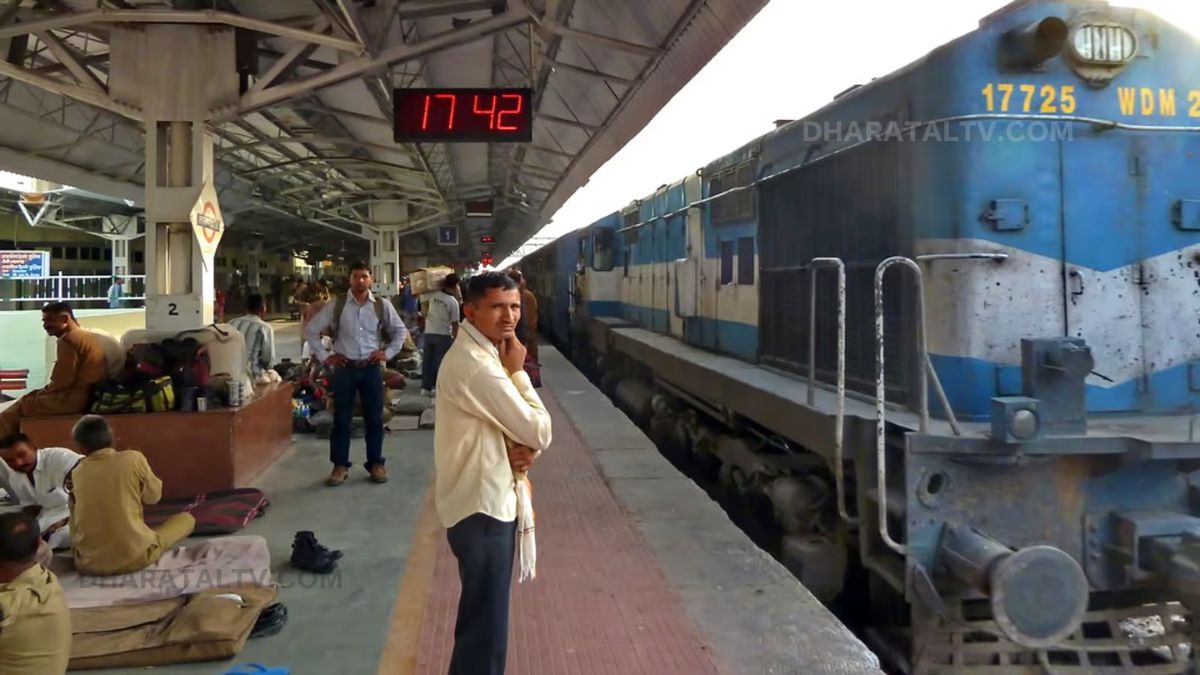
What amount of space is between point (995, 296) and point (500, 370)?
254cm

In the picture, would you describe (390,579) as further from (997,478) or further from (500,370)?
(997,478)

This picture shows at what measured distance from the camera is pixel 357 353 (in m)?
6.00

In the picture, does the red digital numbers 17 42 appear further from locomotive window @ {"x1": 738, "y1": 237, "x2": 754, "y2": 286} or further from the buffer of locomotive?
the buffer of locomotive

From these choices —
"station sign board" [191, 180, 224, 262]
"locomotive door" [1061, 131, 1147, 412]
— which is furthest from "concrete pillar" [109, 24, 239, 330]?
"locomotive door" [1061, 131, 1147, 412]

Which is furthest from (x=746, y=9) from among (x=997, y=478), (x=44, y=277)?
(x=44, y=277)

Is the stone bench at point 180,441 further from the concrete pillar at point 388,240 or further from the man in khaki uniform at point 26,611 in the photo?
the concrete pillar at point 388,240

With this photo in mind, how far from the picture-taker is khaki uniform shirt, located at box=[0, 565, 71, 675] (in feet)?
8.53

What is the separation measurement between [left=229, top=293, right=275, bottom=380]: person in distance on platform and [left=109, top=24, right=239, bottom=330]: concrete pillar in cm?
39

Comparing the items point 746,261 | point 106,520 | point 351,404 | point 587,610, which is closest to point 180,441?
point 351,404

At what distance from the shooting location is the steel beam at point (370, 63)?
23.3 ft

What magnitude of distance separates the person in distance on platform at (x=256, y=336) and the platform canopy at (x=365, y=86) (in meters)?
1.68

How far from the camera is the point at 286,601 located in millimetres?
3957

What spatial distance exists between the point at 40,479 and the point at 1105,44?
6.34 meters

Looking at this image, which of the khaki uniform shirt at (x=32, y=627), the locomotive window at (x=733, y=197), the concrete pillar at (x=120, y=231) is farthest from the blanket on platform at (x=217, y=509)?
the concrete pillar at (x=120, y=231)
